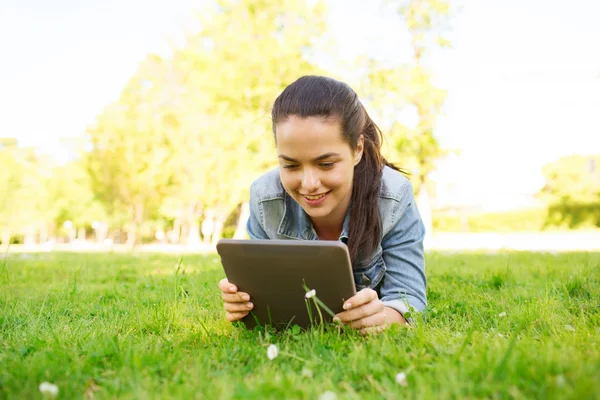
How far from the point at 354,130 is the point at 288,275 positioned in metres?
1.02

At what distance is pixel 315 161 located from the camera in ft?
8.66

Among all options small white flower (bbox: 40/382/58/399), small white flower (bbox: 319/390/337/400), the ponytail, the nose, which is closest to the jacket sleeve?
the ponytail

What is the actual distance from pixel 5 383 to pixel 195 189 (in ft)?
53.6

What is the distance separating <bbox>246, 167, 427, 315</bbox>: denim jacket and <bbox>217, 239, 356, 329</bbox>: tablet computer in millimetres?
608

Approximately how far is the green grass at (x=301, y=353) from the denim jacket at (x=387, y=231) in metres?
0.24

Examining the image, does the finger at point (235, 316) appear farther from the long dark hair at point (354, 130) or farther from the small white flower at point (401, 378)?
the small white flower at point (401, 378)

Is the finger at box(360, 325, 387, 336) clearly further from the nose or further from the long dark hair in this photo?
the nose

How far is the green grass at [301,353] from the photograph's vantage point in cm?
158

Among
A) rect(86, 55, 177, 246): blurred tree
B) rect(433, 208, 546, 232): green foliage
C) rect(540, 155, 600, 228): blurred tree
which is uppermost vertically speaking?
rect(86, 55, 177, 246): blurred tree

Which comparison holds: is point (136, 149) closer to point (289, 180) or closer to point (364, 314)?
point (289, 180)

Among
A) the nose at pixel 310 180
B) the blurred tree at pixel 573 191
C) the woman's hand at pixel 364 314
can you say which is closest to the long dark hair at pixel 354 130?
the nose at pixel 310 180

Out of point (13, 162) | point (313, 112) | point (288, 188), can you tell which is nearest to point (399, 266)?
point (288, 188)

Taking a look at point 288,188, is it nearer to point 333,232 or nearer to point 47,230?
point 333,232

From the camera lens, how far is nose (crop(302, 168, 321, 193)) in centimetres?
266
